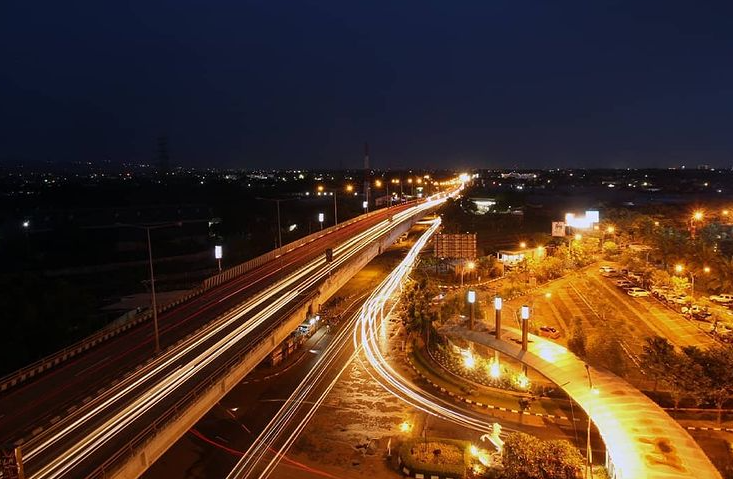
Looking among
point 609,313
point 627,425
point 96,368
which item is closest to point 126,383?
point 96,368

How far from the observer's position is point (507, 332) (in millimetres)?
26109

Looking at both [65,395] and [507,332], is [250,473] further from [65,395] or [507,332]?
[507,332]

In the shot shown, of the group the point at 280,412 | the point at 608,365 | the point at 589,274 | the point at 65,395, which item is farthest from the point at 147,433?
the point at 589,274

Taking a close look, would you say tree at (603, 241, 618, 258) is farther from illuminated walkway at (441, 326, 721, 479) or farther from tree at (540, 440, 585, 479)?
tree at (540, 440, 585, 479)

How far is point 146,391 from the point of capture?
1497cm

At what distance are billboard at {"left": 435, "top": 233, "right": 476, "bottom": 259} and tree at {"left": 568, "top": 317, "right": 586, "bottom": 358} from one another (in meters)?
11.4

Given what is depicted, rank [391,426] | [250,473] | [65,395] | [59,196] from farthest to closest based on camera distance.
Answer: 1. [59,196]
2. [391,426]
3. [250,473]
4. [65,395]

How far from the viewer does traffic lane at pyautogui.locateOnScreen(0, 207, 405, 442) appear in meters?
14.3

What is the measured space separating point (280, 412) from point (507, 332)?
11.7 meters

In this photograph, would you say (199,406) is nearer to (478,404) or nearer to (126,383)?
(126,383)

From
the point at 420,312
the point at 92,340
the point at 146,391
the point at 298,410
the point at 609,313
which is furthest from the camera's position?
the point at 609,313

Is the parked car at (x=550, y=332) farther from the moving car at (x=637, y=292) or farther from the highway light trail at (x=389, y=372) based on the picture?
the moving car at (x=637, y=292)

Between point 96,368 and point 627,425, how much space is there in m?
16.9

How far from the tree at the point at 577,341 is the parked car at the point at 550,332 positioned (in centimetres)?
87
